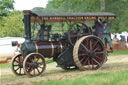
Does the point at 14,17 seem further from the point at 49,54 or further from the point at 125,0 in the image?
the point at 49,54

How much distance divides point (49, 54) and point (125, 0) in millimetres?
19718

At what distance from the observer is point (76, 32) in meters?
10.6

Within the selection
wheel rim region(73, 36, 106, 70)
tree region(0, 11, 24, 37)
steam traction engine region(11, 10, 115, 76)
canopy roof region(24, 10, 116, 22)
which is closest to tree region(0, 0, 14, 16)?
tree region(0, 11, 24, 37)

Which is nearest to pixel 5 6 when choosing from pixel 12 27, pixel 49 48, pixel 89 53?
pixel 12 27

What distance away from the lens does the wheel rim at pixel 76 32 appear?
10.5 meters

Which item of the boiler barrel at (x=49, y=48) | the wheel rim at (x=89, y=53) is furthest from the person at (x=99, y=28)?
the boiler barrel at (x=49, y=48)

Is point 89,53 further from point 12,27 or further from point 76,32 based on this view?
point 12,27

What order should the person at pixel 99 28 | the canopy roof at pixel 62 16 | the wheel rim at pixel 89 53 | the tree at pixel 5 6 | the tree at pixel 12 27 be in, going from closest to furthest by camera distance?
the canopy roof at pixel 62 16, the wheel rim at pixel 89 53, the person at pixel 99 28, the tree at pixel 12 27, the tree at pixel 5 6

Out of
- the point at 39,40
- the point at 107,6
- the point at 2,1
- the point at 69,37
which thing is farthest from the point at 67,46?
the point at 2,1

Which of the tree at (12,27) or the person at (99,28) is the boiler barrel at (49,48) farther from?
the tree at (12,27)

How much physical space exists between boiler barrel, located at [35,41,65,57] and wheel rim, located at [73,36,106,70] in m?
0.69

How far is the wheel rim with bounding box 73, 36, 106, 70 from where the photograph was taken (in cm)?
1005

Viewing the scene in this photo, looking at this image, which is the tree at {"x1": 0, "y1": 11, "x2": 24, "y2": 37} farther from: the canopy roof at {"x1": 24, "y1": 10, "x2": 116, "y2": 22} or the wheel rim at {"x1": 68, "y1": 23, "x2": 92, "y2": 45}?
the wheel rim at {"x1": 68, "y1": 23, "x2": 92, "y2": 45}

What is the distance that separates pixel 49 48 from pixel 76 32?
128 cm
